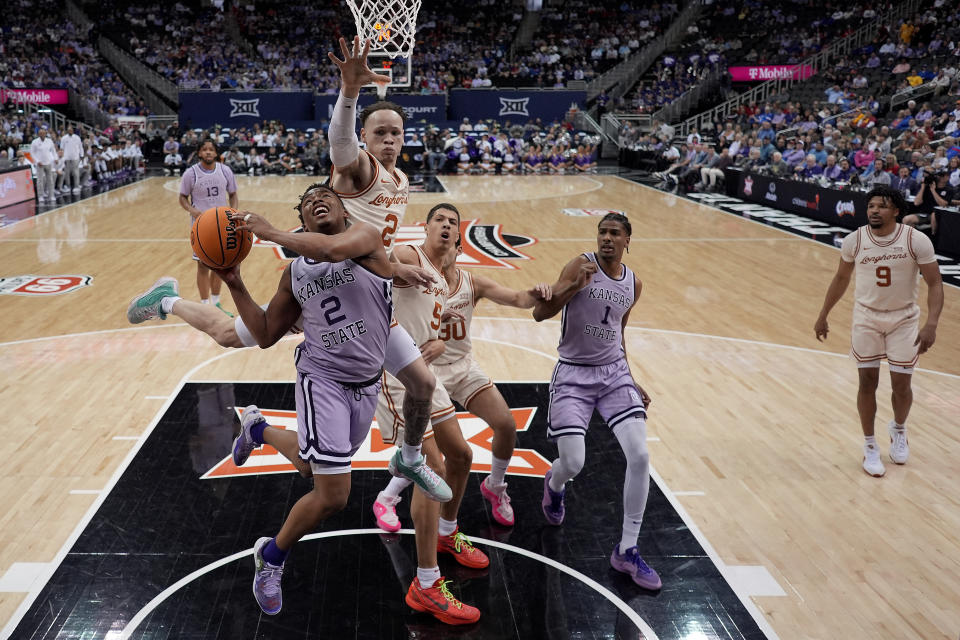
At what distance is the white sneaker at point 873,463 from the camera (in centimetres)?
587

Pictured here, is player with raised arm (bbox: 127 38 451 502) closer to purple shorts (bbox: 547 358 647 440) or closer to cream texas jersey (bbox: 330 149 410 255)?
cream texas jersey (bbox: 330 149 410 255)

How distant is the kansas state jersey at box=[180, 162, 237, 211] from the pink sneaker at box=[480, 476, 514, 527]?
18.9 ft

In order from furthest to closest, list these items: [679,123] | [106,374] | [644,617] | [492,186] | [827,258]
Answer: [679,123] → [492,186] → [827,258] → [106,374] → [644,617]

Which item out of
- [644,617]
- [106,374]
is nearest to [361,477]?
[644,617]

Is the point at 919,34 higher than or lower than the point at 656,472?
higher

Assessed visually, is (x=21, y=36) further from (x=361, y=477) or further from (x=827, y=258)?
(x=361, y=477)

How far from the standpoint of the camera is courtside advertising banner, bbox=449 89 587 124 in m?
33.6

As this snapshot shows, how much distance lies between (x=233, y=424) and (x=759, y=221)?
13644mm

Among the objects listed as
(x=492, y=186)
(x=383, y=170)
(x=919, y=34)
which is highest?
(x=919, y=34)

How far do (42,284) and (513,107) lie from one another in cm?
2462

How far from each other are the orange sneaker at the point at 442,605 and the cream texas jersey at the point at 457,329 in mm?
1251

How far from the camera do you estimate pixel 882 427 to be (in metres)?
6.79

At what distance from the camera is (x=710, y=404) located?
7285 millimetres

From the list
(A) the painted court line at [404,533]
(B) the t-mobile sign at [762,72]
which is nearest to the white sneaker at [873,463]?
(A) the painted court line at [404,533]
